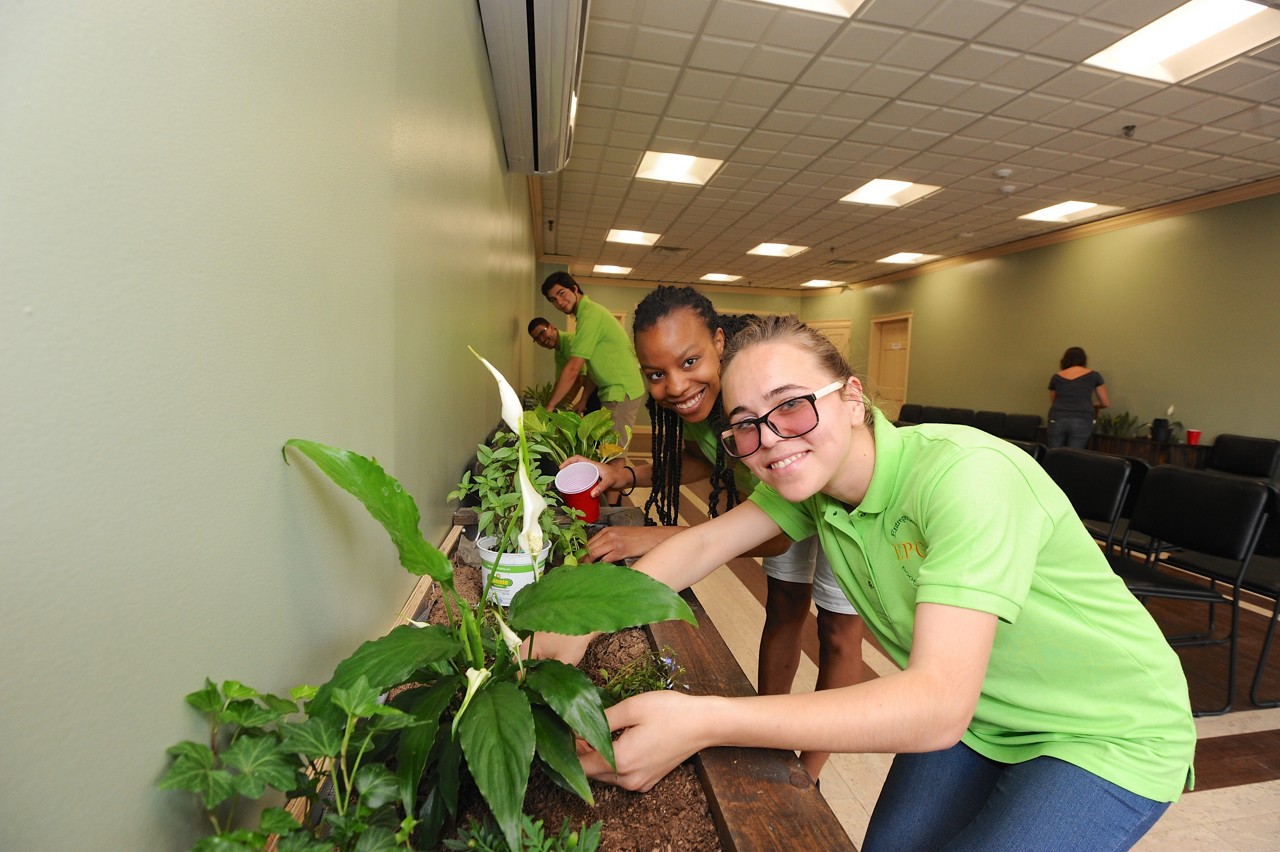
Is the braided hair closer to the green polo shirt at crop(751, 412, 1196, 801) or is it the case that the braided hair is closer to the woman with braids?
the woman with braids

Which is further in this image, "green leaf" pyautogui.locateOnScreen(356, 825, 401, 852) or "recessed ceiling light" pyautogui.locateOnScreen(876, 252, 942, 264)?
"recessed ceiling light" pyautogui.locateOnScreen(876, 252, 942, 264)

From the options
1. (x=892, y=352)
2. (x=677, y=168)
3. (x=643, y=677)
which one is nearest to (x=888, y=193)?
(x=677, y=168)

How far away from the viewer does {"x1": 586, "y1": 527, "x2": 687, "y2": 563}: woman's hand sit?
4.47 feet

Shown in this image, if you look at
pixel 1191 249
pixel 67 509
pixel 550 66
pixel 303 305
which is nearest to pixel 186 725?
pixel 67 509

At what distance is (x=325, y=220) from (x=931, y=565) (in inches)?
34.7

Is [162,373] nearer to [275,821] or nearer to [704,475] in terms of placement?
[275,821]

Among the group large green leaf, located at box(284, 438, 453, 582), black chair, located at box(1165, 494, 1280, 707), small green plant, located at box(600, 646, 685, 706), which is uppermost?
large green leaf, located at box(284, 438, 453, 582)

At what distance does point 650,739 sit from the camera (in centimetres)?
67

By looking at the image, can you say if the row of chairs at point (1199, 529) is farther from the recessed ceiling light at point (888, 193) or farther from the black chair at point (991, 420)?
the black chair at point (991, 420)

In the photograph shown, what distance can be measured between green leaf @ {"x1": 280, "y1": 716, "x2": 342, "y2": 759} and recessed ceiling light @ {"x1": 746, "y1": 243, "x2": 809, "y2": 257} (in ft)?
27.6

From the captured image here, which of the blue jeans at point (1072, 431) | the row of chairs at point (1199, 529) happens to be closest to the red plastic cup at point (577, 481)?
the row of chairs at point (1199, 529)

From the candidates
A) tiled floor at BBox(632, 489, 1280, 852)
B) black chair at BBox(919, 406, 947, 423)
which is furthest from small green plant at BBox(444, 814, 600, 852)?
black chair at BBox(919, 406, 947, 423)

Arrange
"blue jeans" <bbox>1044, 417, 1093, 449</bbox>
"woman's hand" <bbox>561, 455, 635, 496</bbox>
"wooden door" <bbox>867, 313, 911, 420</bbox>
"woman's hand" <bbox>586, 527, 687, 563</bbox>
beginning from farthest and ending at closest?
"wooden door" <bbox>867, 313, 911, 420</bbox>
"blue jeans" <bbox>1044, 417, 1093, 449</bbox>
"woman's hand" <bbox>561, 455, 635, 496</bbox>
"woman's hand" <bbox>586, 527, 687, 563</bbox>

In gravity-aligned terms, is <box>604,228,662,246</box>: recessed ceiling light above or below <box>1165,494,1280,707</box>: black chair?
above
